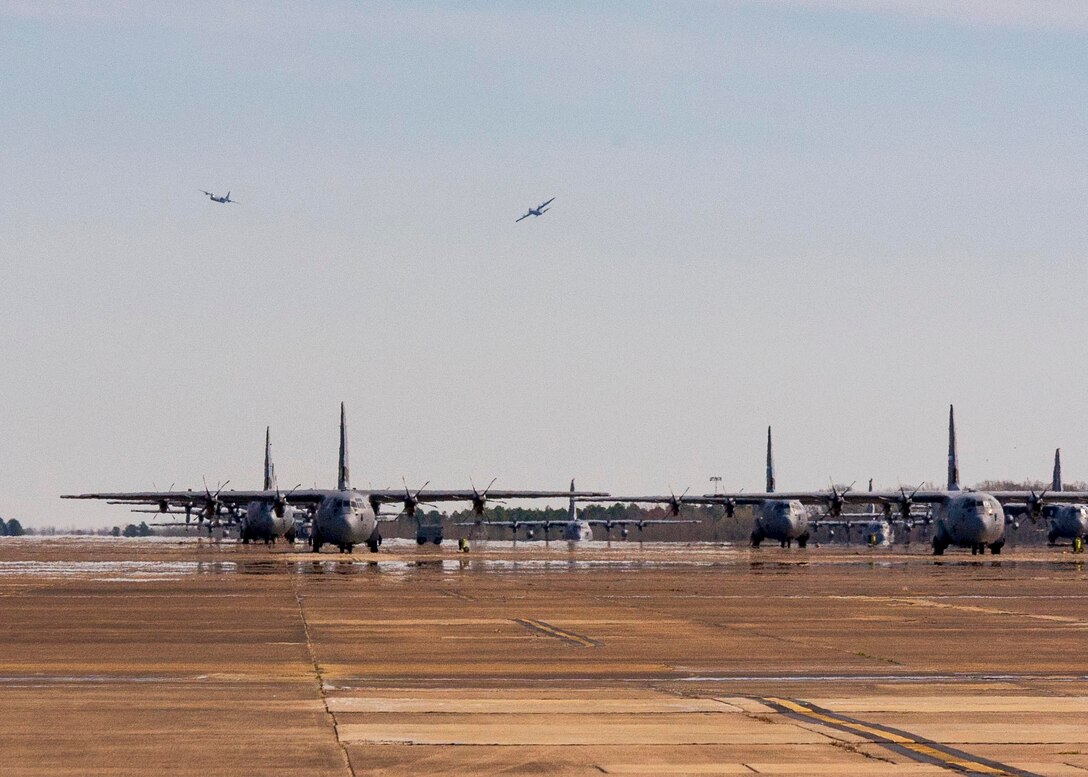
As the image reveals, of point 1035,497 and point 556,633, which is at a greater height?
point 1035,497

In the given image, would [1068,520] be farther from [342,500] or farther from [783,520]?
[342,500]

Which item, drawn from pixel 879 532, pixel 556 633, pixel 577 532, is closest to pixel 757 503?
pixel 879 532

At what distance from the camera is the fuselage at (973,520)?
8138 centimetres

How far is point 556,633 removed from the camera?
25.5 m

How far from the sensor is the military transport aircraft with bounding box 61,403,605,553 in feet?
272

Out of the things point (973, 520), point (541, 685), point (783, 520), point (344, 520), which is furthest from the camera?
point (783, 520)

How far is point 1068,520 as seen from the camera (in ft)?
399

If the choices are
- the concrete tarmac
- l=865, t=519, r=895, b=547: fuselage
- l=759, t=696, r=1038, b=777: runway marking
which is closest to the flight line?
l=865, t=519, r=895, b=547: fuselage

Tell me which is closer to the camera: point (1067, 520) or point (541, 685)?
point (541, 685)

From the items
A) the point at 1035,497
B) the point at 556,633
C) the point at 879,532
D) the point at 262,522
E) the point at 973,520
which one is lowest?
the point at 879,532

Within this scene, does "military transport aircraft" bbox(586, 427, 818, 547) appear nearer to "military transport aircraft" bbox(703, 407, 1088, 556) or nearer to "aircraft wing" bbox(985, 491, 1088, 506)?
"military transport aircraft" bbox(703, 407, 1088, 556)

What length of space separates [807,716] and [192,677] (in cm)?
733

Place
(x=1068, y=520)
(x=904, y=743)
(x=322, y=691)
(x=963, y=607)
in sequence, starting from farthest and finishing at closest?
(x=1068, y=520)
(x=963, y=607)
(x=322, y=691)
(x=904, y=743)

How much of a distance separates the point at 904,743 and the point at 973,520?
2793 inches
